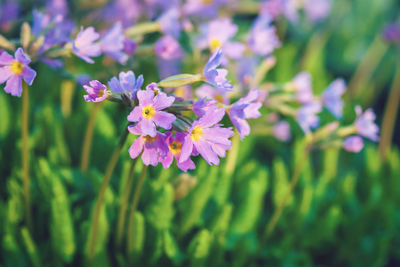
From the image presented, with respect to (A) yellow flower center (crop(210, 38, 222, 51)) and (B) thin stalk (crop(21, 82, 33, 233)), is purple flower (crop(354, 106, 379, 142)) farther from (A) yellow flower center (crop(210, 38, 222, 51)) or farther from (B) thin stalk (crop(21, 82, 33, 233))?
(B) thin stalk (crop(21, 82, 33, 233))

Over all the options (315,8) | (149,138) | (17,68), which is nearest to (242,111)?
(149,138)

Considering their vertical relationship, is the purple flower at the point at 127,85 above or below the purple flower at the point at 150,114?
above

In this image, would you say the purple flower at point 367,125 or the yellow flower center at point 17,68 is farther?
the purple flower at point 367,125

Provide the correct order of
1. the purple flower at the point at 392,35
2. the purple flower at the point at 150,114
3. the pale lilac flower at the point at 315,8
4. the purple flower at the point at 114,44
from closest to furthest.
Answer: the purple flower at the point at 150,114, the purple flower at the point at 114,44, the purple flower at the point at 392,35, the pale lilac flower at the point at 315,8

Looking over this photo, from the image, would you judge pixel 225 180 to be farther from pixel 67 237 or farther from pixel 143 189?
pixel 67 237

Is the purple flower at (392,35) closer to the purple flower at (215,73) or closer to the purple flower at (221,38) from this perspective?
the purple flower at (221,38)

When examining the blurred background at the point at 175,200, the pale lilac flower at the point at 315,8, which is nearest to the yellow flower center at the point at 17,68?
the blurred background at the point at 175,200

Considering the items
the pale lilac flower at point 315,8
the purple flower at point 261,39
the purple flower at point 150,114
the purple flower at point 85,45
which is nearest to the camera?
the purple flower at point 150,114

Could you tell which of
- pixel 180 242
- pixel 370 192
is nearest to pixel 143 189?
pixel 180 242
